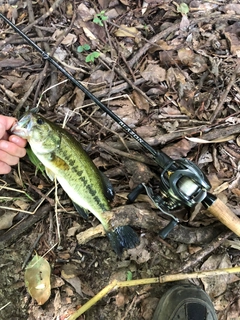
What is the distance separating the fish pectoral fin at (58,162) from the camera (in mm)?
3051

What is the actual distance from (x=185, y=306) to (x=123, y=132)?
1580 millimetres

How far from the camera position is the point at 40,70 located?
12.2 feet

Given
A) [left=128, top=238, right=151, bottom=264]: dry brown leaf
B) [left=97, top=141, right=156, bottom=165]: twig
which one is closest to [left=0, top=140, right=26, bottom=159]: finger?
[left=97, top=141, right=156, bottom=165]: twig

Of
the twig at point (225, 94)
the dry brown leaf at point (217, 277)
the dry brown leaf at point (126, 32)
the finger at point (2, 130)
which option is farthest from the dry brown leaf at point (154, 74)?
the dry brown leaf at point (217, 277)

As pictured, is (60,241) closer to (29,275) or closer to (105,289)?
(29,275)

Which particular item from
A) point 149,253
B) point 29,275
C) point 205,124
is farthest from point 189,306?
point 205,124

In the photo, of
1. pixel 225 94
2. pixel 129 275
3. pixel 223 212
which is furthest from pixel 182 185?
pixel 225 94

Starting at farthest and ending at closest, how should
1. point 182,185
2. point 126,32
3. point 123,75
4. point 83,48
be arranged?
point 126,32 < point 83,48 < point 123,75 < point 182,185

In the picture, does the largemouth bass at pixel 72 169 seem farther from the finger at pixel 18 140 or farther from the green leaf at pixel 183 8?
the green leaf at pixel 183 8

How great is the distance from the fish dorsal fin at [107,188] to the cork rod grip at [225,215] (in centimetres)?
80

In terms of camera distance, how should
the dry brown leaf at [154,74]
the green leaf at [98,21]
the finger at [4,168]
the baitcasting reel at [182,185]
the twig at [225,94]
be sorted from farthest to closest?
the green leaf at [98,21] → the dry brown leaf at [154,74] → the twig at [225,94] → the finger at [4,168] → the baitcasting reel at [182,185]

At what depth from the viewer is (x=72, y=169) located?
122 inches

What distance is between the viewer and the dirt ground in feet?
11.0

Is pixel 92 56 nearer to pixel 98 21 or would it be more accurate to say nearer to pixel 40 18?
pixel 98 21
